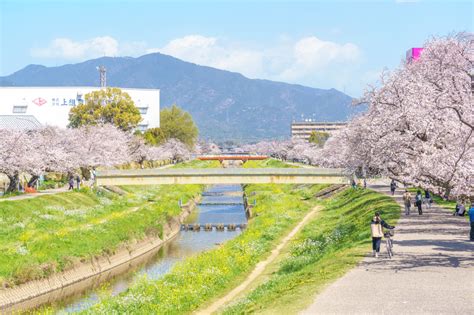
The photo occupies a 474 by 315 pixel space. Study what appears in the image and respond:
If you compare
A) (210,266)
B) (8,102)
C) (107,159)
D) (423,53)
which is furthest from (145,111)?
(210,266)

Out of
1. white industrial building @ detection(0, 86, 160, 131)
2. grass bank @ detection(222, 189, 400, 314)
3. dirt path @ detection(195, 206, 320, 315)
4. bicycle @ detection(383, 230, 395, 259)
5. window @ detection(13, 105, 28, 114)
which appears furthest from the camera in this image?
white industrial building @ detection(0, 86, 160, 131)

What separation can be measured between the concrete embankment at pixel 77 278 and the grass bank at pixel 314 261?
12.4 m

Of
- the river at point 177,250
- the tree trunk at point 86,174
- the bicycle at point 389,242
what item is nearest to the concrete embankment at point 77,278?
the river at point 177,250

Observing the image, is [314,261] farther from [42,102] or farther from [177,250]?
[42,102]

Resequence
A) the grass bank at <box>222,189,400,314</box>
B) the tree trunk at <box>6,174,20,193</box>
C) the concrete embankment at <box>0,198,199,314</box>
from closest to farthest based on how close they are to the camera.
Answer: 1. the grass bank at <box>222,189,400,314</box>
2. the concrete embankment at <box>0,198,199,314</box>
3. the tree trunk at <box>6,174,20,193</box>

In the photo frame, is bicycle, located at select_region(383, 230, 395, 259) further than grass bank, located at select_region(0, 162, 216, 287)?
No

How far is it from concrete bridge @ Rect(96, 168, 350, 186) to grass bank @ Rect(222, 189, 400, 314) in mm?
12378

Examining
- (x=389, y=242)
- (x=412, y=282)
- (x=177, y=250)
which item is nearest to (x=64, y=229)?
(x=177, y=250)

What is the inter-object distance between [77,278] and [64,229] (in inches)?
473

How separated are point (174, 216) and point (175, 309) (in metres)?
41.4

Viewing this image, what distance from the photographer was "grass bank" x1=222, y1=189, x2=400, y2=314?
74.8 feet

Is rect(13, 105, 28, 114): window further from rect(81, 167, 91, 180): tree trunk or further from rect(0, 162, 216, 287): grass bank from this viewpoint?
rect(0, 162, 216, 287): grass bank

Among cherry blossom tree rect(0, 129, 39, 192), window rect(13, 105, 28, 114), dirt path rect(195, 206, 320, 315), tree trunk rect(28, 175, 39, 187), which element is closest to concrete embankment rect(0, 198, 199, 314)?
dirt path rect(195, 206, 320, 315)

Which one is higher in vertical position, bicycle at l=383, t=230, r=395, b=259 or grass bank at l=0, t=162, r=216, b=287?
bicycle at l=383, t=230, r=395, b=259
